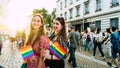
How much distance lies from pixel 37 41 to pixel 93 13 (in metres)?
31.5

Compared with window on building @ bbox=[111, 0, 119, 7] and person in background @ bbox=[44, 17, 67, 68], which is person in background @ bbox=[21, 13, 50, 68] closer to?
person in background @ bbox=[44, 17, 67, 68]

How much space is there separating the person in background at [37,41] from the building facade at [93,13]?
2416cm

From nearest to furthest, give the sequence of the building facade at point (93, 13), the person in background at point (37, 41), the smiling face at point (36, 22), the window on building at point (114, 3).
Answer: the person in background at point (37, 41)
the smiling face at point (36, 22)
the window on building at point (114, 3)
the building facade at point (93, 13)

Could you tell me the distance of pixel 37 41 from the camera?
4379 mm

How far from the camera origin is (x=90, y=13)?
1446 inches

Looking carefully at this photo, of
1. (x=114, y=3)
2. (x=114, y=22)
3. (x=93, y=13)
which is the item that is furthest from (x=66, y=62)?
(x=93, y=13)

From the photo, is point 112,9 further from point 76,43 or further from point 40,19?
point 40,19

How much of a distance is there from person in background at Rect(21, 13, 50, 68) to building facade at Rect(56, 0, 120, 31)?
24158mm

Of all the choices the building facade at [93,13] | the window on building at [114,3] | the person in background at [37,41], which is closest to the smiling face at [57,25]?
the person in background at [37,41]

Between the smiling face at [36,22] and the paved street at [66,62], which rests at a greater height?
the smiling face at [36,22]

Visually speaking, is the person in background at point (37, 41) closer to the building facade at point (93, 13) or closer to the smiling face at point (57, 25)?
the smiling face at point (57, 25)

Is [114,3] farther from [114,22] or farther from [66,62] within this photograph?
[66,62]

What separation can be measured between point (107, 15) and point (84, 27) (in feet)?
29.7

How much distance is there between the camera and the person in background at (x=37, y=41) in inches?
170
